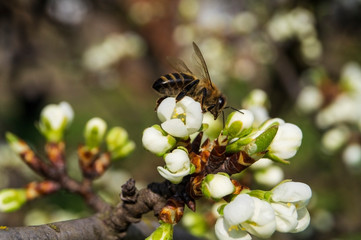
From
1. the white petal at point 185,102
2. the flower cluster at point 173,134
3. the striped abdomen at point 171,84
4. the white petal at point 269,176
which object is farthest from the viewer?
the white petal at point 269,176

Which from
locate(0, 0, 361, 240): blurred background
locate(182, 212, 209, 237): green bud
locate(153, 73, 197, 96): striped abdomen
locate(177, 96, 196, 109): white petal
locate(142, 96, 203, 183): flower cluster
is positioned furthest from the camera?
locate(0, 0, 361, 240): blurred background

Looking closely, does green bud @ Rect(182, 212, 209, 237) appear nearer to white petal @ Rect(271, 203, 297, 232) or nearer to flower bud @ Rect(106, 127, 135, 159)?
flower bud @ Rect(106, 127, 135, 159)

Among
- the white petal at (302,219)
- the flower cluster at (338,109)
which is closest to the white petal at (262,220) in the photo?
the white petal at (302,219)

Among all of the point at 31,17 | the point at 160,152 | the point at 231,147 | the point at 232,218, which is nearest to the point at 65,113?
the point at 160,152

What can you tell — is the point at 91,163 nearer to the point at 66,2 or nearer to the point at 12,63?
the point at 12,63

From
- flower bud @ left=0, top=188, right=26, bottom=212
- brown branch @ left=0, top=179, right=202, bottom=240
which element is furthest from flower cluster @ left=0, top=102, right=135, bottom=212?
brown branch @ left=0, top=179, right=202, bottom=240

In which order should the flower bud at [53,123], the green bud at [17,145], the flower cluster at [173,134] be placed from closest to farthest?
the flower cluster at [173,134], the green bud at [17,145], the flower bud at [53,123]

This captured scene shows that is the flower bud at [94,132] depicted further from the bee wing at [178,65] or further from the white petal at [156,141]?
the white petal at [156,141]

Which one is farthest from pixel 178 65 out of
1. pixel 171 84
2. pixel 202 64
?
pixel 171 84
